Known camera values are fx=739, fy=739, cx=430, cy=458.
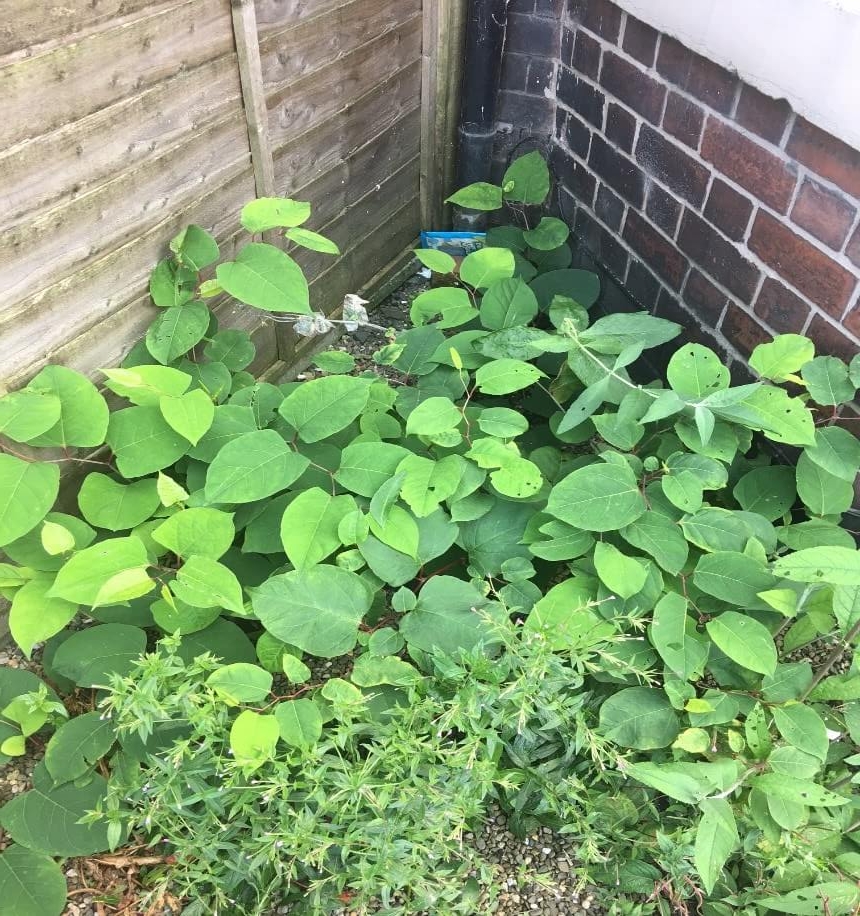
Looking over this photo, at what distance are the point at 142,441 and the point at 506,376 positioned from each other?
2.68 ft

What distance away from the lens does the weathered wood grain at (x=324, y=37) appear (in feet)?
6.20

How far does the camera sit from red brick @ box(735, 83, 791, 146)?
1568 millimetres

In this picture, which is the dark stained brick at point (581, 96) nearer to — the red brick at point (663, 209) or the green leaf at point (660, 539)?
the red brick at point (663, 209)

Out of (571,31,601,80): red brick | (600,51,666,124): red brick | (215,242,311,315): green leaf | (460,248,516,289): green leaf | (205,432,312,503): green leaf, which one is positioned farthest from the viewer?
(571,31,601,80): red brick

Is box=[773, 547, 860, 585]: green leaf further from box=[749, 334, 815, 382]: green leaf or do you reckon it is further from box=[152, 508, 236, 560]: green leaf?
box=[152, 508, 236, 560]: green leaf

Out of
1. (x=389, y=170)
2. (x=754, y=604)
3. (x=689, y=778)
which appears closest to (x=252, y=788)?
(x=689, y=778)

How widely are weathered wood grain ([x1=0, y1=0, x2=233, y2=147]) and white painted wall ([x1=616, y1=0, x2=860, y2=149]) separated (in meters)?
1.10

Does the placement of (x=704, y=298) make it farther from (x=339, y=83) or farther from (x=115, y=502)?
(x=115, y=502)

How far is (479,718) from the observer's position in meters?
1.25

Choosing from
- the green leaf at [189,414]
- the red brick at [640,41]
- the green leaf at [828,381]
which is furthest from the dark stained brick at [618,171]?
the green leaf at [189,414]

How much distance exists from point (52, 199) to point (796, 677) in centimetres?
169

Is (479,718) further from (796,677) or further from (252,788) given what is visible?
(796,677)

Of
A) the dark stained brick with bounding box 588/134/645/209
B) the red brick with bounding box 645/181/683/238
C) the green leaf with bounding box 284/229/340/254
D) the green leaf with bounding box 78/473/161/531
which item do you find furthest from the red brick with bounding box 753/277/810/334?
the green leaf with bounding box 78/473/161/531

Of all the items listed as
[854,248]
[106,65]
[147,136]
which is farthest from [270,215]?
[854,248]
